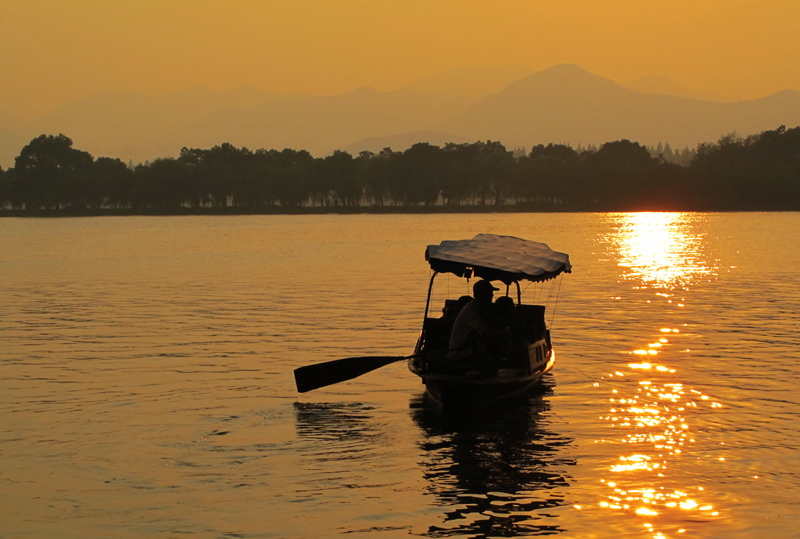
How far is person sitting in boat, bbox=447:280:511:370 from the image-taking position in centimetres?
1847

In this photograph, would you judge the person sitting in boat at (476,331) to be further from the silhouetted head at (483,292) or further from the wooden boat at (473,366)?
the wooden boat at (473,366)

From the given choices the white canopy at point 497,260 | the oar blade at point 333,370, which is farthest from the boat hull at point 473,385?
the white canopy at point 497,260

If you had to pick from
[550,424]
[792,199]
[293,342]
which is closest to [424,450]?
[550,424]

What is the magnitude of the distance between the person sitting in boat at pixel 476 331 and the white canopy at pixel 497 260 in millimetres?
1032

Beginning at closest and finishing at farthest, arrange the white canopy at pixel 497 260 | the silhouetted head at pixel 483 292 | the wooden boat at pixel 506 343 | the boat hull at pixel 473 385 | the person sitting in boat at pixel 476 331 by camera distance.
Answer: the boat hull at pixel 473 385
the wooden boat at pixel 506 343
the person sitting in boat at pixel 476 331
the silhouetted head at pixel 483 292
the white canopy at pixel 497 260

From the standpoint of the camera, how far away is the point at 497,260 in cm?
2050

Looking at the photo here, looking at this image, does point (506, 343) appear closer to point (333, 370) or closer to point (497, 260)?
point (497, 260)

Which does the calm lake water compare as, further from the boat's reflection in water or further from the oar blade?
the oar blade

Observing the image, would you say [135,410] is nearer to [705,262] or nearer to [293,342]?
[293,342]

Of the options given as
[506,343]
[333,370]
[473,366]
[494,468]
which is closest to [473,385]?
[473,366]

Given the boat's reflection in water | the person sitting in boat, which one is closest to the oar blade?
the boat's reflection in water

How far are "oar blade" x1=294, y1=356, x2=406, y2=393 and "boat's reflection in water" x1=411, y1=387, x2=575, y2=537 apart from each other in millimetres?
1197

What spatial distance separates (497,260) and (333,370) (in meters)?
4.13

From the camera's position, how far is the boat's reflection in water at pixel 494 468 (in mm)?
12727
